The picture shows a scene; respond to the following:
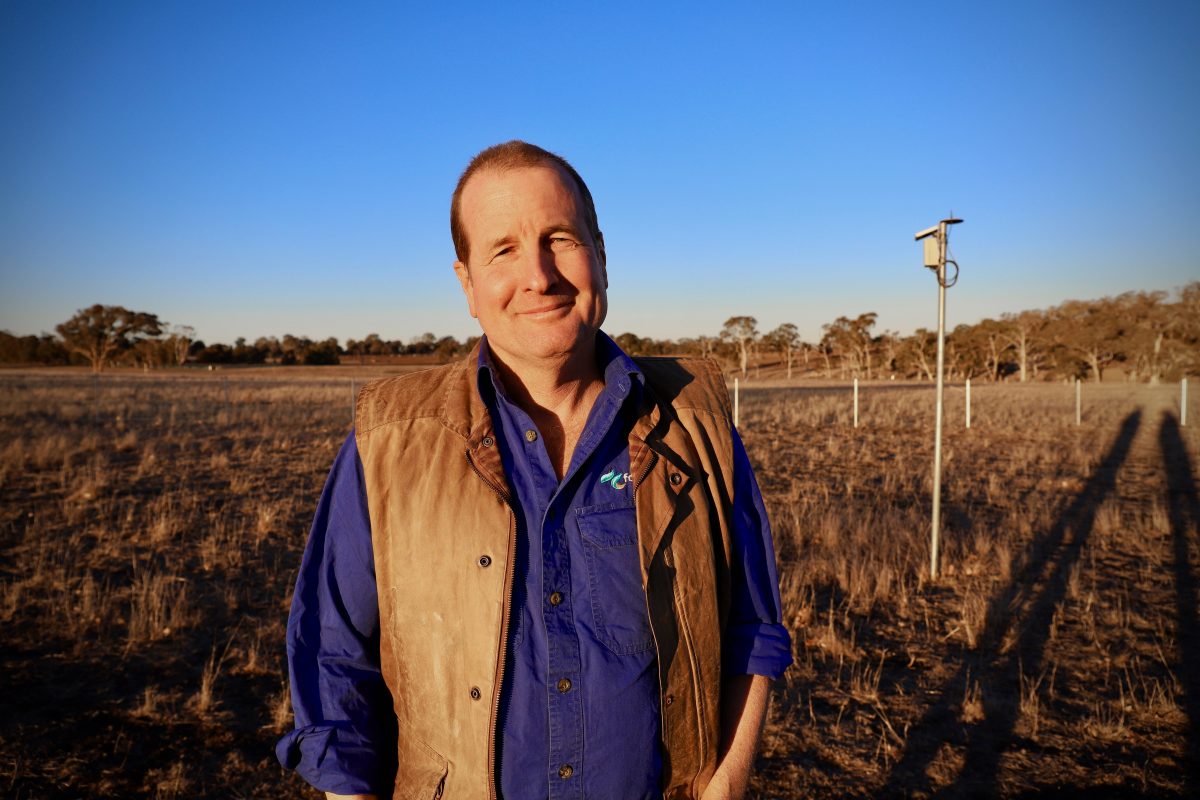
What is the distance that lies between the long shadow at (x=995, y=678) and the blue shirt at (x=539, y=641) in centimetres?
277

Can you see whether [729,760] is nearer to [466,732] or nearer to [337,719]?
[466,732]

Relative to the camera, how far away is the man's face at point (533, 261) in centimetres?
145

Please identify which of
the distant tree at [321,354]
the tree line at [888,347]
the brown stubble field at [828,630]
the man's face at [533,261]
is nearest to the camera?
the man's face at [533,261]

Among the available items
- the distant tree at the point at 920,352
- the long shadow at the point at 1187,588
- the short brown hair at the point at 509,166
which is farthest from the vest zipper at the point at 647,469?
the distant tree at the point at 920,352

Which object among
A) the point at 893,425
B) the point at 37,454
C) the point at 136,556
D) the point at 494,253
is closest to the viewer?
the point at 494,253

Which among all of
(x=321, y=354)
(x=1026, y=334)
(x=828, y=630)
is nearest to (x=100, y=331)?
(x=321, y=354)

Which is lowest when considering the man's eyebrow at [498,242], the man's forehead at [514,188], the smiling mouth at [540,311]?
the smiling mouth at [540,311]

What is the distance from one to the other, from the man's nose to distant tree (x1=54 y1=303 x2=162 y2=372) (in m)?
77.8

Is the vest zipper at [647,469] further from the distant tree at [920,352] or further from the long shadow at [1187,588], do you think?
the distant tree at [920,352]

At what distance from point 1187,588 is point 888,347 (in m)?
70.7

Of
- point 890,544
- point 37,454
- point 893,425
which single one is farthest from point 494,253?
point 893,425

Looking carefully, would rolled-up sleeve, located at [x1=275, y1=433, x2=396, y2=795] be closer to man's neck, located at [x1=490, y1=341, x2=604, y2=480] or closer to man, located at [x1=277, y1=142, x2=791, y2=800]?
man, located at [x1=277, y1=142, x2=791, y2=800]

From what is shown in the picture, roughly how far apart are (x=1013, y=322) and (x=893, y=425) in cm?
5925

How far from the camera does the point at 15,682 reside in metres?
3.98
